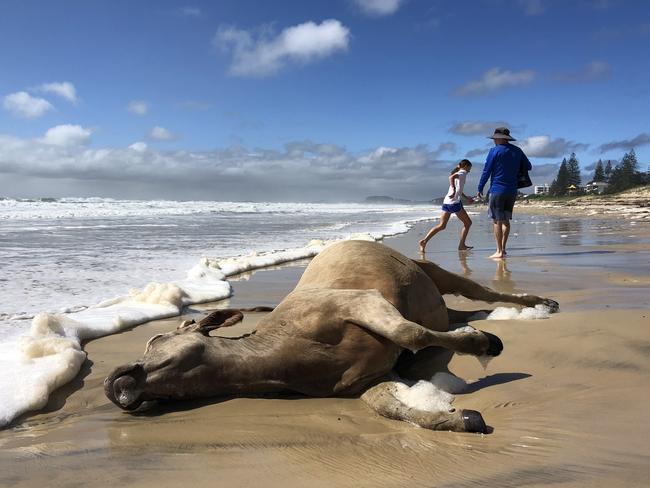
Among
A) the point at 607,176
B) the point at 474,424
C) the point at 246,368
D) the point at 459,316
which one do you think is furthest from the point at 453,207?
the point at 607,176

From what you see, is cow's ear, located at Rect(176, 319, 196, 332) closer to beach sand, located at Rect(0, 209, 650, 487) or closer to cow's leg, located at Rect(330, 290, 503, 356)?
beach sand, located at Rect(0, 209, 650, 487)

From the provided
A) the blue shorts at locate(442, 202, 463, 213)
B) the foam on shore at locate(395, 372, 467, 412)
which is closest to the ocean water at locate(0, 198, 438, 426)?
the foam on shore at locate(395, 372, 467, 412)

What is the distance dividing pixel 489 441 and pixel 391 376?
32.2 inches

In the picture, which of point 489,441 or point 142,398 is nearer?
point 489,441

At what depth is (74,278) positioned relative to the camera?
7.53 meters

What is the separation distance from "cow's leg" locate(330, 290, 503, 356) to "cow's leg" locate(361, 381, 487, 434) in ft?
0.85

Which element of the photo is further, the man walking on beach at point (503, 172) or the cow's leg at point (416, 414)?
the man walking on beach at point (503, 172)

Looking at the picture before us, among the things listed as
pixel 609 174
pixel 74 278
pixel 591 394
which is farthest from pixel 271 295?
pixel 609 174

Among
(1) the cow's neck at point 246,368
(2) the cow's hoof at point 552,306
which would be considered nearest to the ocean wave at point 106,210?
(2) the cow's hoof at point 552,306

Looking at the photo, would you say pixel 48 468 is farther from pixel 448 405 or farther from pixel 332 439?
pixel 448 405

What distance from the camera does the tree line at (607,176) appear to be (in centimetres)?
7405

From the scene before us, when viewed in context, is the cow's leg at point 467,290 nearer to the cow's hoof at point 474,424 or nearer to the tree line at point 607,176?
the cow's hoof at point 474,424

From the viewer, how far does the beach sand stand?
1.98m

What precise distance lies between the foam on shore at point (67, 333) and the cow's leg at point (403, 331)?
182 centimetres
